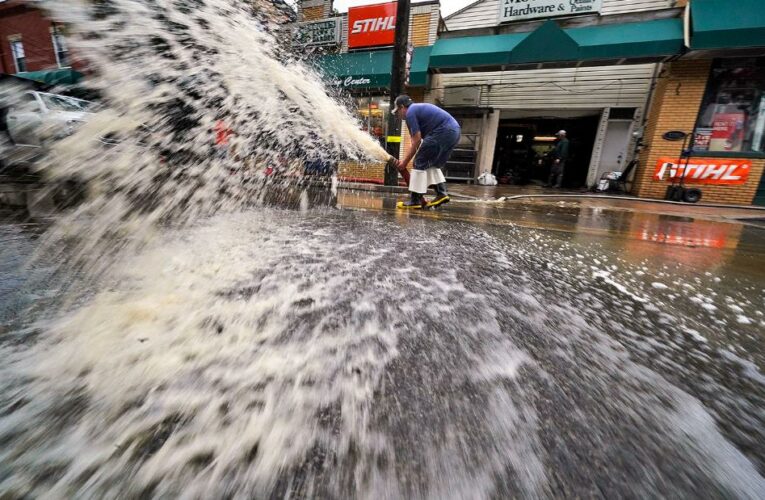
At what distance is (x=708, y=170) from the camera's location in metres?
7.36

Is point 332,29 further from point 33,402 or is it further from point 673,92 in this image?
point 33,402

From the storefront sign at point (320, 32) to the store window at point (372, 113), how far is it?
2202mm

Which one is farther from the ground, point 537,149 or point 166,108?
point 537,149

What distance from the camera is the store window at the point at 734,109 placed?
7.15m

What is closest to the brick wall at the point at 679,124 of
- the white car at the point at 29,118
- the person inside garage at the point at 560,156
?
the person inside garage at the point at 560,156

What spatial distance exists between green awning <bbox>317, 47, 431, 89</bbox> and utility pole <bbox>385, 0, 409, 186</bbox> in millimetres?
1264

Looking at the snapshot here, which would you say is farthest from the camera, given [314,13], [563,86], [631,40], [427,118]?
[314,13]

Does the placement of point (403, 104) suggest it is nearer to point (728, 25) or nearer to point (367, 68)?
point (367, 68)

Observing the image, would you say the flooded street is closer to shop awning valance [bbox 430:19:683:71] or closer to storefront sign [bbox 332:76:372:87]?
shop awning valance [bbox 430:19:683:71]

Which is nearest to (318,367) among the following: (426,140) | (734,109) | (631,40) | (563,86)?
(426,140)

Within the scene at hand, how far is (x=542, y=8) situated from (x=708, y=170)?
19.1 ft

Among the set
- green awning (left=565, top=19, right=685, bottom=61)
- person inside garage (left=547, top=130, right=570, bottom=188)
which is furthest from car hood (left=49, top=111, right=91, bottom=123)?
person inside garage (left=547, top=130, right=570, bottom=188)

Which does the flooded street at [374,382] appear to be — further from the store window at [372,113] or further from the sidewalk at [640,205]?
the store window at [372,113]

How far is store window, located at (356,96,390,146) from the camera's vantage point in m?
10.9
